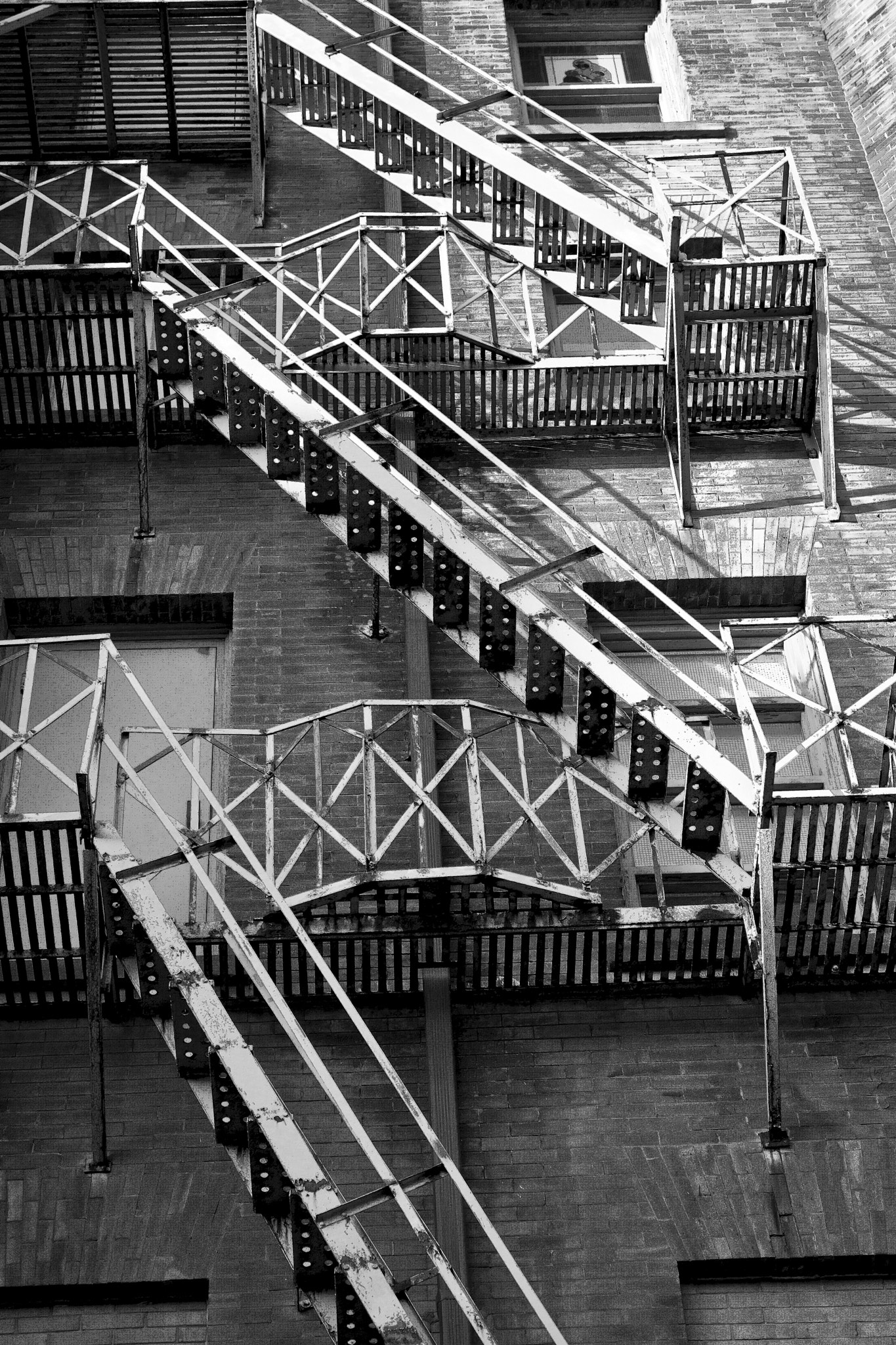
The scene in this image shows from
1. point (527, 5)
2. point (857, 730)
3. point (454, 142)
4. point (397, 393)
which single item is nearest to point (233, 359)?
point (397, 393)

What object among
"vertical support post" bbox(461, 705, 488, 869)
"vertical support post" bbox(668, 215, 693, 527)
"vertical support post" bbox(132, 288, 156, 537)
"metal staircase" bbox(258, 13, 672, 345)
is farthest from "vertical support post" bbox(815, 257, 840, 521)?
"vertical support post" bbox(132, 288, 156, 537)

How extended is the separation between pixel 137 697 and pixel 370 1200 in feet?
16.7

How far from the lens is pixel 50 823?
1170 centimetres

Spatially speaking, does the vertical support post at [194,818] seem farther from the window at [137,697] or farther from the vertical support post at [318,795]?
the vertical support post at [318,795]

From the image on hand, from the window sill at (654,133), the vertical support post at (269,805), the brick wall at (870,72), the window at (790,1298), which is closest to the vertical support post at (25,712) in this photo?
the vertical support post at (269,805)

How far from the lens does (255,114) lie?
17.0 metres

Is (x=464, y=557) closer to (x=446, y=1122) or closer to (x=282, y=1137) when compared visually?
(x=446, y=1122)

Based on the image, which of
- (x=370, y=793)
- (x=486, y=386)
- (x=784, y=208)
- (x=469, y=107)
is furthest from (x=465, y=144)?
(x=370, y=793)

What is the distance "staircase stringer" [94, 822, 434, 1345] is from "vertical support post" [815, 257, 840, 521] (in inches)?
242

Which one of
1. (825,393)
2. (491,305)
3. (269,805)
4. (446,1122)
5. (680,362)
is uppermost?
(491,305)

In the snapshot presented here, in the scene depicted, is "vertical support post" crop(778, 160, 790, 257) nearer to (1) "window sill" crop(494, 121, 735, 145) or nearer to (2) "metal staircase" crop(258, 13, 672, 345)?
(2) "metal staircase" crop(258, 13, 672, 345)

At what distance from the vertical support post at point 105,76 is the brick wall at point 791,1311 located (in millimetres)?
10559

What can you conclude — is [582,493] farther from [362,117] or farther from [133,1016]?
→ [133,1016]

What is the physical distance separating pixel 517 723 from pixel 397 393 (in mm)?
3439
